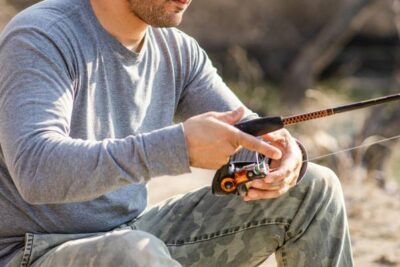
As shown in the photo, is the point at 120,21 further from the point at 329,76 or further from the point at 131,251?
the point at 329,76

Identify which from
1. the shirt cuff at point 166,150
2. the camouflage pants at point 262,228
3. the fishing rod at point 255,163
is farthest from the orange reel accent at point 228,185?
the shirt cuff at point 166,150

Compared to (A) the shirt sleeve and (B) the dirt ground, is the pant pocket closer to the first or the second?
(A) the shirt sleeve

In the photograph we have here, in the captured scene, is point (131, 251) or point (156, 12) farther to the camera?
point (156, 12)

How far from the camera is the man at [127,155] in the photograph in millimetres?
2420

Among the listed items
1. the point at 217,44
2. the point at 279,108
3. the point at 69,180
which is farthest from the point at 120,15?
the point at 217,44

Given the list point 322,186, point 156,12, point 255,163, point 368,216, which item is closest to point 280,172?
point 255,163

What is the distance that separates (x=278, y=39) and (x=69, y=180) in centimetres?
1048

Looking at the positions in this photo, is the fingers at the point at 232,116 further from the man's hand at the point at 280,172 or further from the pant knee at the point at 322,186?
the pant knee at the point at 322,186

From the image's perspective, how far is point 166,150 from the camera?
2402 mm

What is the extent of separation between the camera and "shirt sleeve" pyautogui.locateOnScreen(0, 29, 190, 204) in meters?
2.41

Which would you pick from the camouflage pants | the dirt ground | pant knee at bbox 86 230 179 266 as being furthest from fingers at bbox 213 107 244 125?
the dirt ground

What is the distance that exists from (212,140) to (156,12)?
65 centimetres

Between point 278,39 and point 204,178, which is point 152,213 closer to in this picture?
point 204,178

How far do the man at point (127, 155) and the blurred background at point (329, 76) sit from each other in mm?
1372
